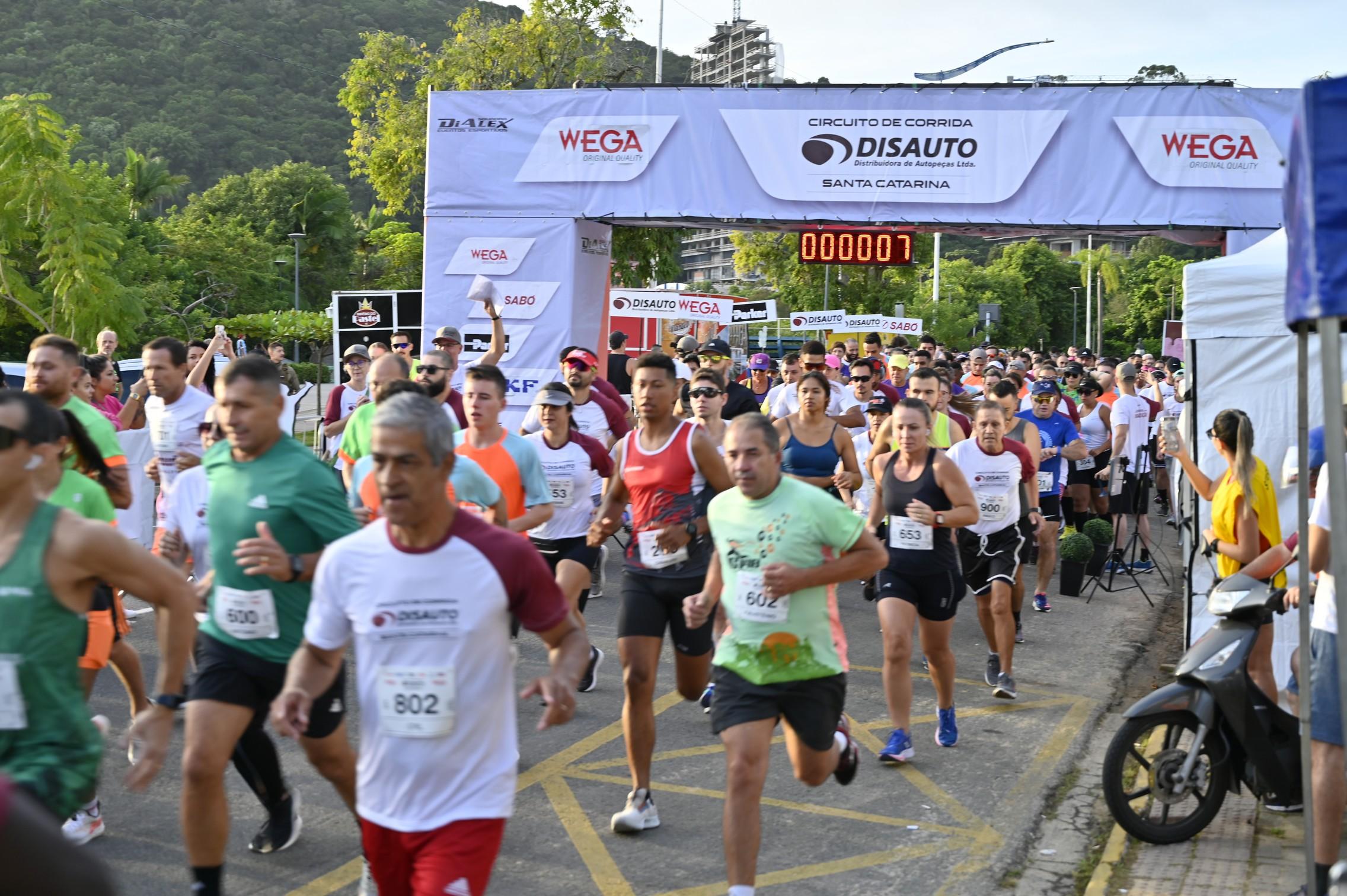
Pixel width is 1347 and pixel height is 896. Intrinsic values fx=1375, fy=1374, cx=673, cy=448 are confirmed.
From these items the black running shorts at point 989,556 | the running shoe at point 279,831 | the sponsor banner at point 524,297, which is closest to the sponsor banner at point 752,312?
the sponsor banner at point 524,297

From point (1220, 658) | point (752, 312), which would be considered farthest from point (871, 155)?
point (1220, 658)

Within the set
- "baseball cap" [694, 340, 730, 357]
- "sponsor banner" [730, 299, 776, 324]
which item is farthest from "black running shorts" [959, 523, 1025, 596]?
"sponsor banner" [730, 299, 776, 324]

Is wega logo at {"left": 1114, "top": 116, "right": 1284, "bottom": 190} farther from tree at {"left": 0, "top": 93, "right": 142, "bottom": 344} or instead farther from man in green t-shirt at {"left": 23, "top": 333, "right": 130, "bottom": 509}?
tree at {"left": 0, "top": 93, "right": 142, "bottom": 344}

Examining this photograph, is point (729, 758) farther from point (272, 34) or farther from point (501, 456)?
point (272, 34)

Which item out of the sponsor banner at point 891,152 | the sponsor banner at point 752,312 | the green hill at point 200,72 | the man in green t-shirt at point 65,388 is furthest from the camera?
the green hill at point 200,72

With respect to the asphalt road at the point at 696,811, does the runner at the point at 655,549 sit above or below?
above

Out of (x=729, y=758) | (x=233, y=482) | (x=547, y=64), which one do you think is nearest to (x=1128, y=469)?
(x=729, y=758)

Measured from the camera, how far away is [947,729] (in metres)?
7.40

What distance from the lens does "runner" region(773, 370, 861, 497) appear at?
8844 millimetres

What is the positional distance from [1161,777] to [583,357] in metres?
5.44

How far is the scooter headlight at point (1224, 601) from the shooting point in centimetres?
579

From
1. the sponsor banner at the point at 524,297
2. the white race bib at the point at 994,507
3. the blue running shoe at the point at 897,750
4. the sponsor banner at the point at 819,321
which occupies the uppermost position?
the sponsor banner at the point at 819,321

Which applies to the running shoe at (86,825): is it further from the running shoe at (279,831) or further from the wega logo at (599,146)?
the wega logo at (599,146)

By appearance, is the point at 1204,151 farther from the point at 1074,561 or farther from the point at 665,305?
the point at 665,305
